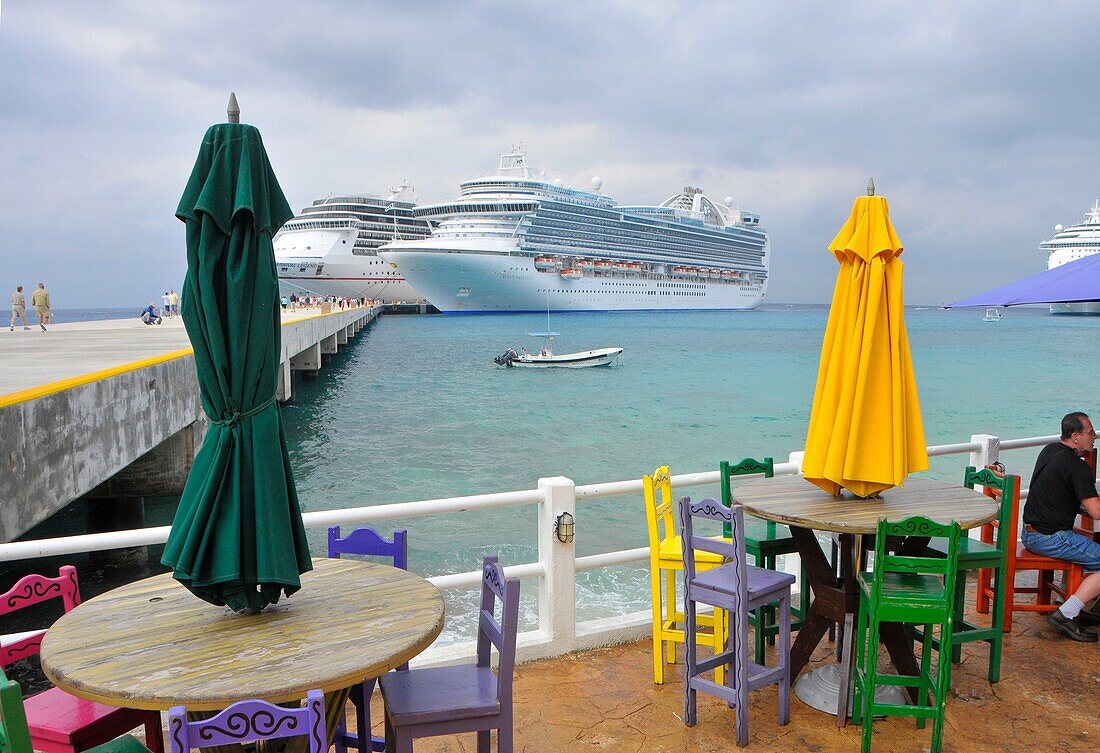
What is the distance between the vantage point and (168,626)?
2.30 m

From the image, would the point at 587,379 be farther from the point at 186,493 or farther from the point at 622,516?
the point at 186,493

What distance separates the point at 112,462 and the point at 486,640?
557cm

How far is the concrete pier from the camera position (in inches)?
209

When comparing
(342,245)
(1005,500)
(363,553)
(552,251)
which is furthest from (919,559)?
(342,245)

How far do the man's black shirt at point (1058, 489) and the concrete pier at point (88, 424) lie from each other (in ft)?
12.6

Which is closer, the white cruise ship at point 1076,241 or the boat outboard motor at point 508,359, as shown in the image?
the boat outboard motor at point 508,359

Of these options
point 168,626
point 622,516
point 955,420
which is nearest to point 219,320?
point 168,626

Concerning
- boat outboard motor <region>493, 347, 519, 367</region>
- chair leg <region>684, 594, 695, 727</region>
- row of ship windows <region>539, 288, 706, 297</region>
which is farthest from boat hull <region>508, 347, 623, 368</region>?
row of ship windows <region>539, 288, 706, 297</region>

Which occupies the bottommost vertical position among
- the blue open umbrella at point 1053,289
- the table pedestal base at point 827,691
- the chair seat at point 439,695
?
the table pedestal base at point 827,691

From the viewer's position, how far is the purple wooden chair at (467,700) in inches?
93.3

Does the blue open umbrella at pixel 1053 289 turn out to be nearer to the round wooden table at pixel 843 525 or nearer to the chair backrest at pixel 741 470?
the round wooden table at pixel 843 525

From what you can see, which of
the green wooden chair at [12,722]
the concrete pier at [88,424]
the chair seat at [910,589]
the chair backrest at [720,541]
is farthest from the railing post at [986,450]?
the green wooden chair at [12,722]

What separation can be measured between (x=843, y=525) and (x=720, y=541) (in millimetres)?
Answer: 520

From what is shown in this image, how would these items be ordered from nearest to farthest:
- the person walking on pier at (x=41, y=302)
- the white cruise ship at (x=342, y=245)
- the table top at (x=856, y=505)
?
the table top at (x=856, y=505)
the person walking on pier at (x=41, y=302)
the white cruise ship at (x=342, y=245)
